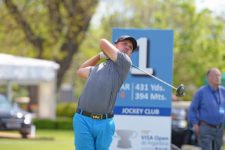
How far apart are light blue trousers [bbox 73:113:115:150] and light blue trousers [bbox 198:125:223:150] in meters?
3.83

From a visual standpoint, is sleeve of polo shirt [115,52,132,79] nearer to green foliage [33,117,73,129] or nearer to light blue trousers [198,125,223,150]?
light blue trousers [198,125,223,150]

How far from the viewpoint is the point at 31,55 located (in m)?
40.3

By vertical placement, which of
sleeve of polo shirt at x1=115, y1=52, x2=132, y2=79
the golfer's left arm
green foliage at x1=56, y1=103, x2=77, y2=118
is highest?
the golfer's left arm

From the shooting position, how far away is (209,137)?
12625 mm

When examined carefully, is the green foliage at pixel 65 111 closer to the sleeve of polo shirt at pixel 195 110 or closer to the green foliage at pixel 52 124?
the green foliage at pixel 52 124

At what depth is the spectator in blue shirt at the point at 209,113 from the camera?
41.4 ft

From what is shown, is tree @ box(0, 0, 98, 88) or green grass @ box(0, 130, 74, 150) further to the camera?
tree @ box(0, 0, 98, 88)

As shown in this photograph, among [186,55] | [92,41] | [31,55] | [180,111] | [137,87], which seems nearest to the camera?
[137,87]

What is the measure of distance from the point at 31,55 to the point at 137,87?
28420 mm

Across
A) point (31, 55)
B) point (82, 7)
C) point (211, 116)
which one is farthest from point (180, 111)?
point (31, 55)

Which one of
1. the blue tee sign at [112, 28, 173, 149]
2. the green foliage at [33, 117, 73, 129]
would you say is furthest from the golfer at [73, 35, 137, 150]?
the green foliage at [33, 117, 73, 129]

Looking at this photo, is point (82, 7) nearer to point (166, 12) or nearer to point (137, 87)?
point (166, 12)

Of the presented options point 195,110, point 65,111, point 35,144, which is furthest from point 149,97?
point 65,111

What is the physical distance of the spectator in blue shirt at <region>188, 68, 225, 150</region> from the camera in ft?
41.4
